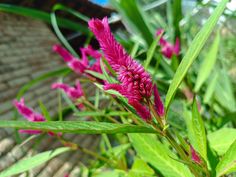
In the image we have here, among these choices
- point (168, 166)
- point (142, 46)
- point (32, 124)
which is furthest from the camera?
point (142, 46)

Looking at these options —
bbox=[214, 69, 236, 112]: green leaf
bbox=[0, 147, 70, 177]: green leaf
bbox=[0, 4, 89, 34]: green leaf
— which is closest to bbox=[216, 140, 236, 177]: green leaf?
bbox=[0, 147, 70, 177]: green leaf

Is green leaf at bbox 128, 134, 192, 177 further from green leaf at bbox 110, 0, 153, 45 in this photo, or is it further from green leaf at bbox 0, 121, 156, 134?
green leaf at bbox 110, 0, 153, 45

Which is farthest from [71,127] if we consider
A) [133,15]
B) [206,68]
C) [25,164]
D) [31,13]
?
[206,68]

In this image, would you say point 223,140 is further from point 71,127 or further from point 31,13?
point 31,13

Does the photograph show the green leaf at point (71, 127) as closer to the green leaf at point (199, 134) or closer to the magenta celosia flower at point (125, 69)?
the magenta celosia flower at point (125, 69)

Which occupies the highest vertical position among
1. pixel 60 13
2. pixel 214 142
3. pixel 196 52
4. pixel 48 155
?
pixel 60 13

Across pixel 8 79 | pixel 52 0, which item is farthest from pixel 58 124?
pixel 52 0

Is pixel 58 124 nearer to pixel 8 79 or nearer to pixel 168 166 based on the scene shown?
pixel 168 166
